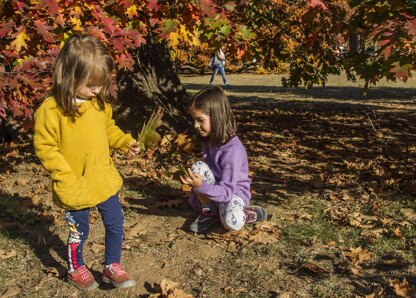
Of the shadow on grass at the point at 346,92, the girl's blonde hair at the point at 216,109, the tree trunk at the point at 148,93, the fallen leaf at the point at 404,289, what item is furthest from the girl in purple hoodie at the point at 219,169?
the shadow on grass at the point at 346,92

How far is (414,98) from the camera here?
44.7 ft

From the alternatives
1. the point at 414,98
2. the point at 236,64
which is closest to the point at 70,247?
the point at 414,98

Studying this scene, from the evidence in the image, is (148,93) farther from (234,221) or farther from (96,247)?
(234,221)

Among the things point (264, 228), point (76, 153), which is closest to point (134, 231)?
point (264, 228)

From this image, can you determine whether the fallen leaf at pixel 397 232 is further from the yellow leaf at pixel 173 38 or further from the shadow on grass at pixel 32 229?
the yellow leaf at pixel 173 38

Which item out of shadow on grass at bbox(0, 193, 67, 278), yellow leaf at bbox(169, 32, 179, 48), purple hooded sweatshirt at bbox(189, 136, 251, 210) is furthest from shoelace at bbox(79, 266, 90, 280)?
yellow leaf at bbox(169, 32, 179, 48)

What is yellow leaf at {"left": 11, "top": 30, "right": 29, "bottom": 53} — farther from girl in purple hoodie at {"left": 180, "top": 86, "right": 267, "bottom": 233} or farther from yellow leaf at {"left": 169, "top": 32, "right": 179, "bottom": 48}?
girl in purple hoodie at {"left": 180, "top": 86, "right": 267, "bottom": 233}

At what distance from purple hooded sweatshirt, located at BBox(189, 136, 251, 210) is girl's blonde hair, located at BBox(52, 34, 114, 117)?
1.24m

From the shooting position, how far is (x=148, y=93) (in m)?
8.09

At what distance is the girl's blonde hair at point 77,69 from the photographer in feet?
10.3

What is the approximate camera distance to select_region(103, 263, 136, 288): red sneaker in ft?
11.6

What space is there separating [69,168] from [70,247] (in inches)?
23.8

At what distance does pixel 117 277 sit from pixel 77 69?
140cm

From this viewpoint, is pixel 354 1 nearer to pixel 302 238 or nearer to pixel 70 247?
pixel 302 238
